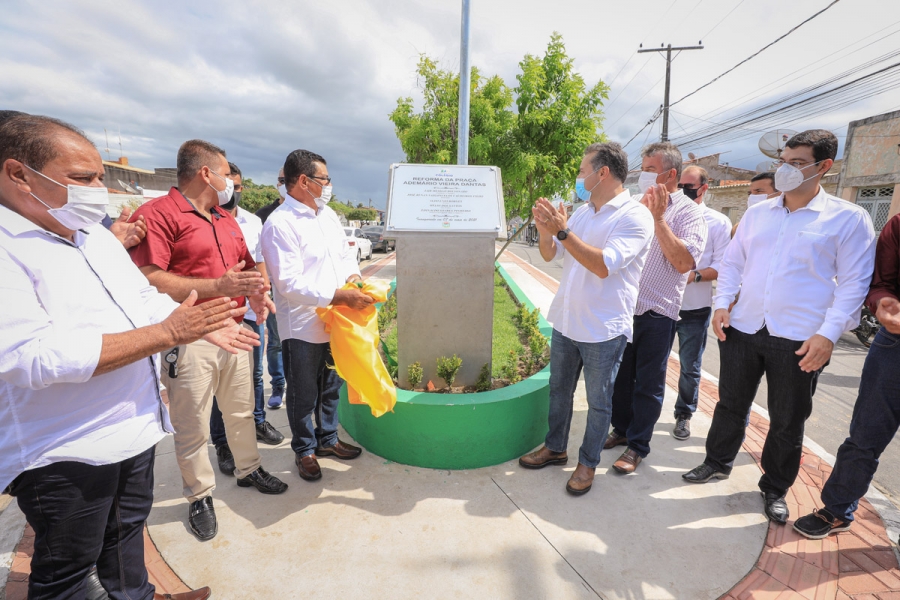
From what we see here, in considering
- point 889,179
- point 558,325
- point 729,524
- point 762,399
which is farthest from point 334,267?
point 889,179

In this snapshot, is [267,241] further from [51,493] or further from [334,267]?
[51,493]

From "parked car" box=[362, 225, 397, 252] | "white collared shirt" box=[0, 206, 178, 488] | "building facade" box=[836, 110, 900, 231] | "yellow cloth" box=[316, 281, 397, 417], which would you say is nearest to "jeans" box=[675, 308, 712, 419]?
"yellow cloth" box=[316, 281, 397, 417]

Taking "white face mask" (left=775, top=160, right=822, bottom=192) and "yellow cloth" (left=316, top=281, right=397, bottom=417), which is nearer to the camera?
"white face mask" (left=775, top=160, right=822, bottom=192)

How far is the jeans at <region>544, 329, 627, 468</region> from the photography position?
2.66 metres

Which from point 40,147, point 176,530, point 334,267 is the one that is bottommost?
point 176,530

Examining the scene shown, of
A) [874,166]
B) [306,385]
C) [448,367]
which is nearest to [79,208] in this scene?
[306,385]

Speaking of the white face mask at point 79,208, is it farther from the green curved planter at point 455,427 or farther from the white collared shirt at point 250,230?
the green curved planter at point 455,427

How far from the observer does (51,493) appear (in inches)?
53.6

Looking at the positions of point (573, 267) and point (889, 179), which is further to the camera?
point (889, 179)

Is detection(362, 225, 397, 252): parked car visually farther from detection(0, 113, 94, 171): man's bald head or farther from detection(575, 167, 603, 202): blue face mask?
detection(0, 113, 94, 171): man's bald head

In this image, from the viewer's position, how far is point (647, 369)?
9.87 feet

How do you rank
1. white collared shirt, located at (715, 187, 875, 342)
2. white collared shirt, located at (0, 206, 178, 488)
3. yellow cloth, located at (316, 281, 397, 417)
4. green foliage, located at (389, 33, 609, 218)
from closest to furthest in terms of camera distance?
white collared shirt, located at (0, 206, 178, 488) → white collared shirt, located at (715, 187, 875, 342) → yellow cloth, located at (316, 281, 397, 417) → green foliage, located at (389, 33, 609, 218)

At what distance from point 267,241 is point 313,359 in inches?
31.1

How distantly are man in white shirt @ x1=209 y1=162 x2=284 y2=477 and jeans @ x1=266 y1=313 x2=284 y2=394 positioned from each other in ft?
0.47
